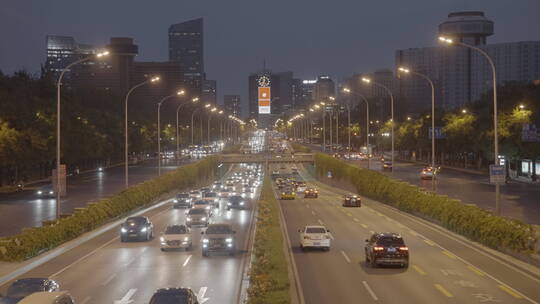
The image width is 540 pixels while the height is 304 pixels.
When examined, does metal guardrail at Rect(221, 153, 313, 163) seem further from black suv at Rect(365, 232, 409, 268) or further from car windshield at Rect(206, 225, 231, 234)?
black suv at Rect(365, 232, 409, 268)

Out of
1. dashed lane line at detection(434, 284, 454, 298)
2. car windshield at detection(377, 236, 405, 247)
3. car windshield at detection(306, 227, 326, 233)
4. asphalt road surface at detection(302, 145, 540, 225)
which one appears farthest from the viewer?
asphalt road surface at detection(302, 145, 540, 225)

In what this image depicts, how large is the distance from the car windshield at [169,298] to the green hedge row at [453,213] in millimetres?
17925

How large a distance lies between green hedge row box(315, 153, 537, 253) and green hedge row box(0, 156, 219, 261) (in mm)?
19892

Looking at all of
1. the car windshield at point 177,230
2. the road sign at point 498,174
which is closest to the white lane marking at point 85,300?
the car windshield at point 177,230

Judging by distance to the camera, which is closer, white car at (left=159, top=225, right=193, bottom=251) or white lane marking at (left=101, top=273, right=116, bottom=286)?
white lane marking at (left=101, top=273, right=116, bottom=286)

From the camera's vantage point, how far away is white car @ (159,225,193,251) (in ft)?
116

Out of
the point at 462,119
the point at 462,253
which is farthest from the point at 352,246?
the point at 462,119

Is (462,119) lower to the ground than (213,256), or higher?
higher

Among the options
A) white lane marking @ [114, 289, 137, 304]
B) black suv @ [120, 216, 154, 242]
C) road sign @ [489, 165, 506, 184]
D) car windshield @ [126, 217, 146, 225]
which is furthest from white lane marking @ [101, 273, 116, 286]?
road sign @ [489, 165, 506, 184]

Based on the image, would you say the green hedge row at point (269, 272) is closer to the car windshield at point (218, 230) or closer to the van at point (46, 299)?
the car windshield at point (218, 230)

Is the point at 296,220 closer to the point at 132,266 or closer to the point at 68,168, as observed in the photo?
the point at 132,266

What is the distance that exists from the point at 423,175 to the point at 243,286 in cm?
7322

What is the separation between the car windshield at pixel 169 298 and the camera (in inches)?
671

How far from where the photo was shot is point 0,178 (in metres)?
92.6
